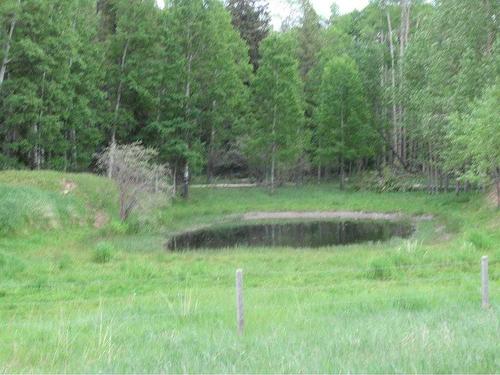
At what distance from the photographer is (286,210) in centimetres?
4159

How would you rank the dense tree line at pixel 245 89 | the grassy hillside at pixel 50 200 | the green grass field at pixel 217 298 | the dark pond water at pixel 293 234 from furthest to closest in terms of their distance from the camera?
the dense tree line at pixel 245 89
the dark pond water at pixel 293 234
the grassy hillside at pixel 50 200
the green grass field at pixel 217 298

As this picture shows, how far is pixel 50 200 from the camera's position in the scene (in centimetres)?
2814

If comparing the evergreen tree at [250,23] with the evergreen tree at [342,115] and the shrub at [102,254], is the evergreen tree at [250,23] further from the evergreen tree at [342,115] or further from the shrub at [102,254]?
the shrub at [102,254]

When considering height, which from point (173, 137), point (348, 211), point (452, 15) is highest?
point (452, 15)

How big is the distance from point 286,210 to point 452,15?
15.5m

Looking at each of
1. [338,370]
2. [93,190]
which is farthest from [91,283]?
[93,190]

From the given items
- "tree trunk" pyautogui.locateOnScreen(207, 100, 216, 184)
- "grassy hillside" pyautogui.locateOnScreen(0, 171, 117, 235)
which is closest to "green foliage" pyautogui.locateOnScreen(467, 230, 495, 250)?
"grassy hillside" pyautogui.locateOnScreen(0, 171, 117, 235)

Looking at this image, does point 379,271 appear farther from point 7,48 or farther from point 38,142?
point 38,142

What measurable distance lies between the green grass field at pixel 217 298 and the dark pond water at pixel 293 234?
53.1 inches

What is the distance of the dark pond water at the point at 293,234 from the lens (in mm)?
28531

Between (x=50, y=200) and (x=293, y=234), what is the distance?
38.7 feet

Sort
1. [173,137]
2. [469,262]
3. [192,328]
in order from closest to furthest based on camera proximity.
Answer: [192,328], [469,262], [173,137]

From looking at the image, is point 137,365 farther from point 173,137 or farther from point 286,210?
point 173,137

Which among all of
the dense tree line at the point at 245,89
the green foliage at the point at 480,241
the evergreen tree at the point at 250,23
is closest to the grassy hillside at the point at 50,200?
the dense tree line at the point at 245,89
